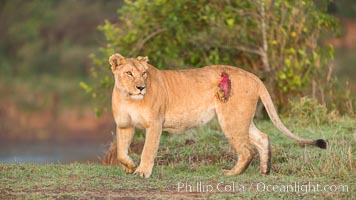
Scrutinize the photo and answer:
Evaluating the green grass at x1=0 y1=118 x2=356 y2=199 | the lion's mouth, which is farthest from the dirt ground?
the lion's mouth

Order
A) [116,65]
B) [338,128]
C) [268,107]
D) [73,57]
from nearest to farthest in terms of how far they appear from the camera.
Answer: [116,65] → [268,107] → [338,128] → [73,57]

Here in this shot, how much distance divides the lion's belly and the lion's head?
514 millimetres

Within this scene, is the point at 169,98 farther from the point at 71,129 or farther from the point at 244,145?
the point at 71,129

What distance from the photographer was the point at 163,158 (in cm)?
945

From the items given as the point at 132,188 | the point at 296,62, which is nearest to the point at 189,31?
the point at 296,62

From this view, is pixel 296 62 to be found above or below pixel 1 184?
above

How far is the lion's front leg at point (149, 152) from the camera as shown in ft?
25.9

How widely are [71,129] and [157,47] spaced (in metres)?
8.54

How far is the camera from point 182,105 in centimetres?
847

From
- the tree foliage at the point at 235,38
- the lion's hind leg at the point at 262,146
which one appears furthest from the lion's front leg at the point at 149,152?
the tree foliage at the point at 235,38

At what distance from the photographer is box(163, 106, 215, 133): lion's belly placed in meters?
8.40

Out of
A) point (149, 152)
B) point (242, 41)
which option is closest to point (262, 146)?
point (149, 152)

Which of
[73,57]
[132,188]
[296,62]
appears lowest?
[132,188]

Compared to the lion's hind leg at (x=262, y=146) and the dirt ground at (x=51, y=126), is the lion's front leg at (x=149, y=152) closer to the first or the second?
the lion's hind leg at (x=262, y=146)
